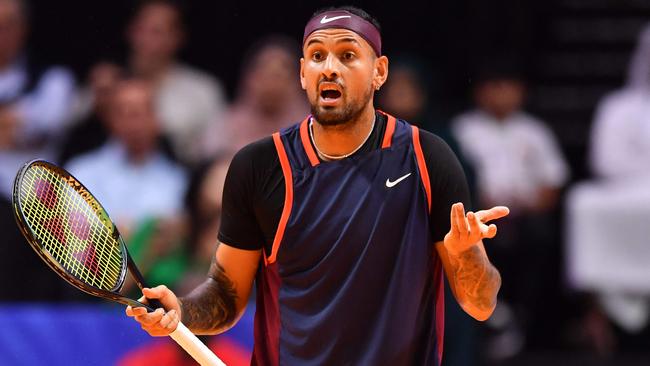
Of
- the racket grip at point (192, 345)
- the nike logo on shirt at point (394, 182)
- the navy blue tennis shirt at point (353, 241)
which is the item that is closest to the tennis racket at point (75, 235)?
the racket grip at point (192, 345)

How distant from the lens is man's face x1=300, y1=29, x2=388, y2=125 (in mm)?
3637

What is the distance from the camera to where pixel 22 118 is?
7312mm

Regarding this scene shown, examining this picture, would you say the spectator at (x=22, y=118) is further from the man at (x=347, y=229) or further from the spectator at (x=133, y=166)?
the man at (x=347, y=229)

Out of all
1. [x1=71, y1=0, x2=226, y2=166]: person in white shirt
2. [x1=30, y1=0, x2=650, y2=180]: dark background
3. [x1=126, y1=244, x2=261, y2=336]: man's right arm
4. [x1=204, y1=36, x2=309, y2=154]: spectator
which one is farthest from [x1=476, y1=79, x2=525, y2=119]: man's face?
[x1=126, y1=244, x2=261, y2=336]: man's right arm

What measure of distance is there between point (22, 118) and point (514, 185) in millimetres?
3150

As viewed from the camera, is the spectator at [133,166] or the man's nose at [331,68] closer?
the man's nose at [331,68]

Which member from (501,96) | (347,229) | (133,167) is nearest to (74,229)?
(347,229)

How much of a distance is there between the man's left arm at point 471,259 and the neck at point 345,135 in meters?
0.40

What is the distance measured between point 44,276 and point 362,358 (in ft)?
12.8

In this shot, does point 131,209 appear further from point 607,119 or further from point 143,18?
point 607,119

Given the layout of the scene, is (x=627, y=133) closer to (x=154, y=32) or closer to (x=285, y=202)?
(x=154, y=32)

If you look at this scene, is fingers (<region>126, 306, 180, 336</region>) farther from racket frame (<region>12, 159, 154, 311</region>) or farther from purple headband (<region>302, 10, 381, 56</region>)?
purple headband (<region>302, 10, 381, 56</region>)

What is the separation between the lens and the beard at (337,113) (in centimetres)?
364

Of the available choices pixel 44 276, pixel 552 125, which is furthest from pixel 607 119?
pixel 44 276
